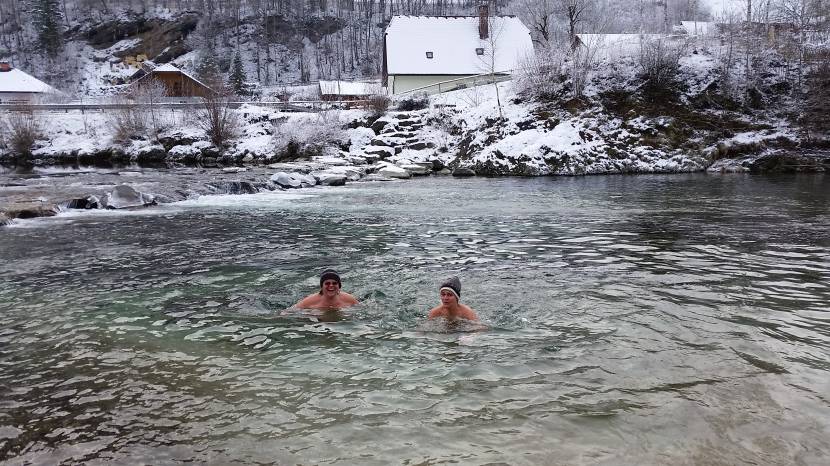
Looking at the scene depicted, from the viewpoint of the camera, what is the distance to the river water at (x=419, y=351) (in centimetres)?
354

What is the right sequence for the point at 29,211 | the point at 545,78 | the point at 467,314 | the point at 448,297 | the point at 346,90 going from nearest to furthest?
the point at 448,297 → the point at 467,314 → the point at 29,211 → the point at 545,78 → the point at 346,90

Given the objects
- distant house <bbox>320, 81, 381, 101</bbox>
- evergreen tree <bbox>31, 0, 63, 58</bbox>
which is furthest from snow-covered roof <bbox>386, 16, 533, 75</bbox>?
evergreen tree <bbox>31, 0, 63, 58</bbox>

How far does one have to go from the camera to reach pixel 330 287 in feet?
21.3

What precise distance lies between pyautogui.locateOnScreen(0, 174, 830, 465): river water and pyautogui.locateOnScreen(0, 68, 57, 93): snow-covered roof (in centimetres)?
5637

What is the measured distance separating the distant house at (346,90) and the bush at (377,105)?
236 cm

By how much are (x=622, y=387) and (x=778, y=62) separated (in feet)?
119

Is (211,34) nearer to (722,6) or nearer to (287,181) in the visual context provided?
(722,6)

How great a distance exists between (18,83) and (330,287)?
65.6m

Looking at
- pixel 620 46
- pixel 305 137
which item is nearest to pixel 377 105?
pixel 305 137

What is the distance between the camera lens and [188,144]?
3588 cm

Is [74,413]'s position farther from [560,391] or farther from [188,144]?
[188,144]

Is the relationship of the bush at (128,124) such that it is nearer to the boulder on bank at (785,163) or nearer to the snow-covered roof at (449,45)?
the snow-covered roof at (449,45)

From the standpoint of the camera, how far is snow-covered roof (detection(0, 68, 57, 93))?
179 ft

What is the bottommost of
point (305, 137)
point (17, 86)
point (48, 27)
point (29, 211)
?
point (29, 211)
